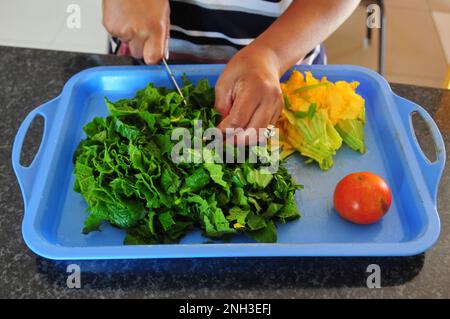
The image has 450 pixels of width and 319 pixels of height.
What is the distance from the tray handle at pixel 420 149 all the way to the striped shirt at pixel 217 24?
296mm

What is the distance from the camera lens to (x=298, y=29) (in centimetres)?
108

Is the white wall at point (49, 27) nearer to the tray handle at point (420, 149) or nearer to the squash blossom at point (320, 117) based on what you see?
the squash blossom at point (320, 117)

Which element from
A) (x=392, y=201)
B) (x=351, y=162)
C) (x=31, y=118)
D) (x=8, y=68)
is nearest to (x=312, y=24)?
(x=351, y=162)

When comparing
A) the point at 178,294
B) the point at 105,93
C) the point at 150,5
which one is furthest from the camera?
the point at 105,93

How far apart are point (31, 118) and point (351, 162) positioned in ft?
2.31

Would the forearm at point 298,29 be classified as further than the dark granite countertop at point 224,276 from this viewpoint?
Yes

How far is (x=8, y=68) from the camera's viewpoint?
1229mm

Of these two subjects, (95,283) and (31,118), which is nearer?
(95,283)

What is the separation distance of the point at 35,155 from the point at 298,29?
64cm

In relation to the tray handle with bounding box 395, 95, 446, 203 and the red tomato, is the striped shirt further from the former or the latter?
the red tomato

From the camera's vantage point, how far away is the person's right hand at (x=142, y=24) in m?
1.05

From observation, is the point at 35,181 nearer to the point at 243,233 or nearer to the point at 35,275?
the point at 35,275

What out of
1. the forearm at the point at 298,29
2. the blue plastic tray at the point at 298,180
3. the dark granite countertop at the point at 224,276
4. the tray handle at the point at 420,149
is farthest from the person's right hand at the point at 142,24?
the tray handle at the point at 420,149

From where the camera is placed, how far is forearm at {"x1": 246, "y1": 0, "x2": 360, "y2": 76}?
1.05 m
